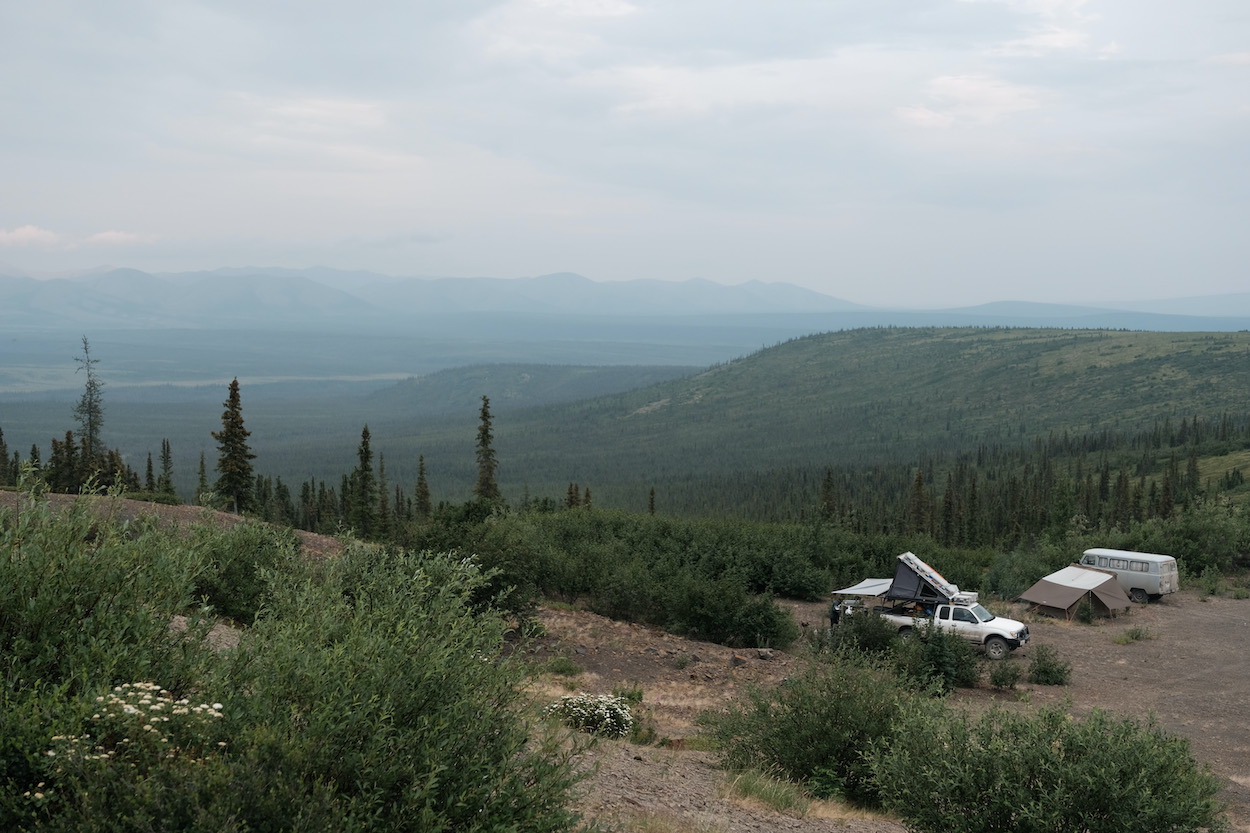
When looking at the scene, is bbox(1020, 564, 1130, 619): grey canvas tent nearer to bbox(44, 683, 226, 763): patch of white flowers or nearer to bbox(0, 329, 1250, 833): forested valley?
bbox(0, 329, 1250, 833): forested valley

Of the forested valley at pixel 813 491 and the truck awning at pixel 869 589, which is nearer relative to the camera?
the truck awning at pixel 869 589

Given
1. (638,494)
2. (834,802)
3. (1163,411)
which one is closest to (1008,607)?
(834,802)

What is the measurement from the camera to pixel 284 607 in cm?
775

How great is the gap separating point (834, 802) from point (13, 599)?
9.69 metres

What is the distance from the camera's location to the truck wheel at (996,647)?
24.3 m

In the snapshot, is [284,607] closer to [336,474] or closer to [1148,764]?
[1148,764]

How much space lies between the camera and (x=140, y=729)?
5.54 meters

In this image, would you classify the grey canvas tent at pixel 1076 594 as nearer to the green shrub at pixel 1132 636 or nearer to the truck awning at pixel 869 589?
the green shrub at pixel 1132 636

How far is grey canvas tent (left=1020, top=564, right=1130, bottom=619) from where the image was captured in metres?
31.6

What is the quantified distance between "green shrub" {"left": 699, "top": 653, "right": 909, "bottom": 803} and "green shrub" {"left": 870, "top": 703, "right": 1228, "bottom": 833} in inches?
107

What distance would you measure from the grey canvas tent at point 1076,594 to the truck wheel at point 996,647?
883cm

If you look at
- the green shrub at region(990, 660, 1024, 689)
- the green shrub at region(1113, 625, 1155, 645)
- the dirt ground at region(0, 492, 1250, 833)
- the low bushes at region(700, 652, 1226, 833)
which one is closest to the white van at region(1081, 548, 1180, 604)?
the dirt ground at region(0, 492, 1250, 833)

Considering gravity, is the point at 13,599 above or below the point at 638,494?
above

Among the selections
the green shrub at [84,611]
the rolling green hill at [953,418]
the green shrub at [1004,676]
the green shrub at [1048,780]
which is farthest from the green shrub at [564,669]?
the rolling green hill at [953,418]
